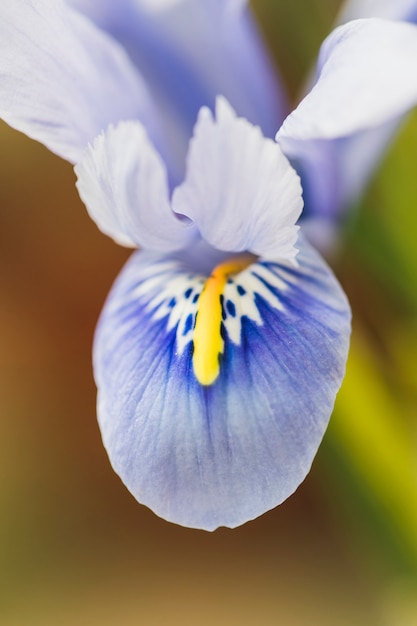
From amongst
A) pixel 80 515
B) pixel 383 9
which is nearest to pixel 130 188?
pixel 383 9

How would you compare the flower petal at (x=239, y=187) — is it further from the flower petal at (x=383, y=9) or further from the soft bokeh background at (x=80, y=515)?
the soft bokeh background at (x=80, y=515)

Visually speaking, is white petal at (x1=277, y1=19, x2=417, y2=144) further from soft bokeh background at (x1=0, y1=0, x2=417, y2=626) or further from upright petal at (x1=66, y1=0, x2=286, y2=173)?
soft bokeh background at (x1=0, y1=0, x2=417, y2=626)

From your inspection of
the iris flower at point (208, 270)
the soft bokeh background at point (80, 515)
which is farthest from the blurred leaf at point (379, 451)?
the soft bokeh background at point (80, 515)

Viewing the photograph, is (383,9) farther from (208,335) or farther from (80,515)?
(80,515)

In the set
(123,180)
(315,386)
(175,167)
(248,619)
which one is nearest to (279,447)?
(315,386)

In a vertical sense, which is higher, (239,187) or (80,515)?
(239,187)

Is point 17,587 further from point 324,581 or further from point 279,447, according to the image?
point 279,447
